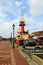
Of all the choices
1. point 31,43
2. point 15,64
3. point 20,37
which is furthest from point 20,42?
point 15,64

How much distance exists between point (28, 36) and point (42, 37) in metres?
5.31

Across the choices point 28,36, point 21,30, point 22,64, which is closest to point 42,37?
point 28,36

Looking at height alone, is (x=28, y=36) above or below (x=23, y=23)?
below

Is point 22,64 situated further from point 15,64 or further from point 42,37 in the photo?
point 42,37

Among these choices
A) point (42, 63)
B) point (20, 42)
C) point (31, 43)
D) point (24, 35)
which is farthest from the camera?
point (24, 35)

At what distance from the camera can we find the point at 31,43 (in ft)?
177

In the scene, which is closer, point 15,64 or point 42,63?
point 42,63

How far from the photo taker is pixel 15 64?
753 inches

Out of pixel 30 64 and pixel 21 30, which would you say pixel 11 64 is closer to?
pixel 30 64

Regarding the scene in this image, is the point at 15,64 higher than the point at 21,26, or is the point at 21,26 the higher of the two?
the point at 21,26

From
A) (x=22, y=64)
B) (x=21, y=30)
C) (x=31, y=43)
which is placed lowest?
(x=22, y=64)

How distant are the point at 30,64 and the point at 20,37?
188ft

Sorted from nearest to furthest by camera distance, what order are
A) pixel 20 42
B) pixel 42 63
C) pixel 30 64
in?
pixel 42 63 < pixel 30 64 < pixel 20 42

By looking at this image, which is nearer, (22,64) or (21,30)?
(22,64)
